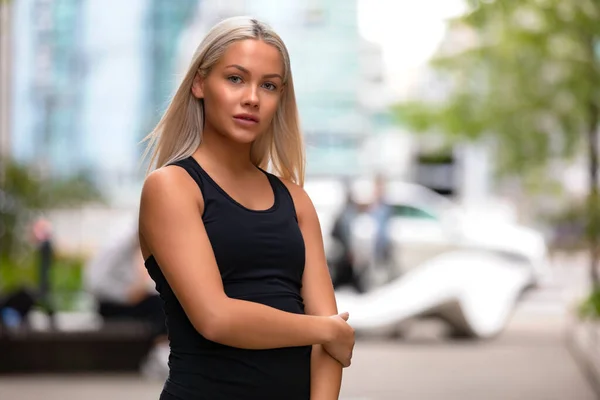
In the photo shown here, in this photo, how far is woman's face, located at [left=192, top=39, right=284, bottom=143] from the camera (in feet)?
7.91

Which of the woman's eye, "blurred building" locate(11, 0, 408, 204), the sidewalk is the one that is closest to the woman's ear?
the woman's eye

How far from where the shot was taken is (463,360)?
12508 mm

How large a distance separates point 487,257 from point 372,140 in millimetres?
51197

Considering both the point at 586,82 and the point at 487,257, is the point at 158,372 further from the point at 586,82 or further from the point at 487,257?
the point at 586,82

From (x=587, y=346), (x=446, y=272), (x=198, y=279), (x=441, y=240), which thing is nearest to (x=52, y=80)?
(x=441, y=240)

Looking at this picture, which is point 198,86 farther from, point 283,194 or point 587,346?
point 587,346

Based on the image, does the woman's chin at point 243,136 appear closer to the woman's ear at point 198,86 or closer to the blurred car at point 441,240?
the woman's ear at point 198,86

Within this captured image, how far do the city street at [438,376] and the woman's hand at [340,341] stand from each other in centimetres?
702

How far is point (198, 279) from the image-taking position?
2.32 metres

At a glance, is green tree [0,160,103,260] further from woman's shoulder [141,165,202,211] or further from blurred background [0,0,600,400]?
A: woman's shoulder [141,165,202,211]

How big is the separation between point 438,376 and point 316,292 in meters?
8.68

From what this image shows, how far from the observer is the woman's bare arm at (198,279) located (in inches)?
91.4

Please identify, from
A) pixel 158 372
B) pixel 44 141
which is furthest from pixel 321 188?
pixel 44 141

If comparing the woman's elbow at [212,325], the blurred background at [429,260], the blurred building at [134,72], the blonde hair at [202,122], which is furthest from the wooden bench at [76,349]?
the blurred building at [134,72]
